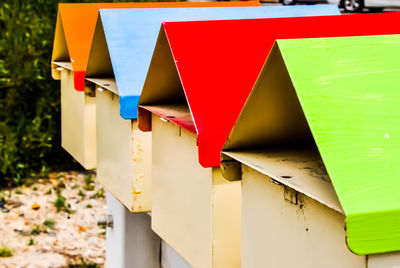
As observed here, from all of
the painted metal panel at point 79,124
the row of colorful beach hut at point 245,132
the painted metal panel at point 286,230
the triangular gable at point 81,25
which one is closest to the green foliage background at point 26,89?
the painted metal panel at point 79,124

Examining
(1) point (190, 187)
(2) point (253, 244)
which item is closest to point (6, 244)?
(1) point (190, 187)

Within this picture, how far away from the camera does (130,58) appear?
317 cm

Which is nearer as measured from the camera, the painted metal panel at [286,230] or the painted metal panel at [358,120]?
the painted metal panel at [358,120]

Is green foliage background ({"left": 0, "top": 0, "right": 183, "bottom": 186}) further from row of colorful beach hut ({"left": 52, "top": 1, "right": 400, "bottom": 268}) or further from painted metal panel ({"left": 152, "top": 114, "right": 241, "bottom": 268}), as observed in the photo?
painted metal panel ({"left": 152, "top": 114, "right": 241, "bottom": 268})

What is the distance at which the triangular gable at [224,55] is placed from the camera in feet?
7.16

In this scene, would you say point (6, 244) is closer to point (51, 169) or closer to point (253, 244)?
point (51, 169)

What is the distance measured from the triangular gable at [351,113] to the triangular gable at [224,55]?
40 cm

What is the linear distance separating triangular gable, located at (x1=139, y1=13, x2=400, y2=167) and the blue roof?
432 mm

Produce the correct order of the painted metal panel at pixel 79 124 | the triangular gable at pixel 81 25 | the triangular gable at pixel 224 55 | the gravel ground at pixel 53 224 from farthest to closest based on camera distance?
1. the gravel ground at pixel 53 224
2. the painted metal panel at pixel 79 124
3. the triangular gable at pixel 81 25
4. the triangular gable at pixel 224 55

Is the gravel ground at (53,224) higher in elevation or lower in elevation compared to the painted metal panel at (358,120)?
lower

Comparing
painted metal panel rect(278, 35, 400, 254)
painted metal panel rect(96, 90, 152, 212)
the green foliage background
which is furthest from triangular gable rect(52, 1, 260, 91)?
the green foliage background

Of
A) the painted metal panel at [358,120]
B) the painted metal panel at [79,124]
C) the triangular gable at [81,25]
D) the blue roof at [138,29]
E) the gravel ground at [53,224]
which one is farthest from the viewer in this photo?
the gravel ground at [53,224]

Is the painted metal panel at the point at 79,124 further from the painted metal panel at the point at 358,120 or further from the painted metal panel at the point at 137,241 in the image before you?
the painted metal panel at the point at 358,120

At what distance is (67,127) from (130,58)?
138 cm
